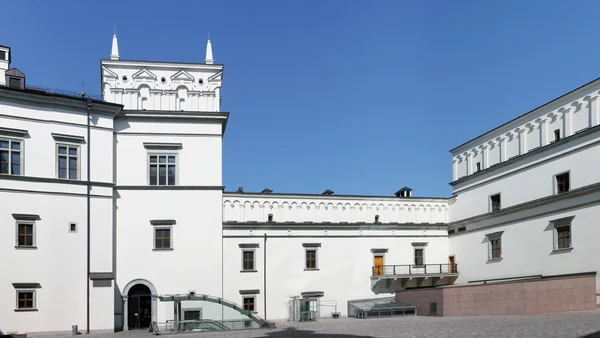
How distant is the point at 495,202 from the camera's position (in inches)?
1564

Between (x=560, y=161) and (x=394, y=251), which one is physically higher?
(x=560, y=161)

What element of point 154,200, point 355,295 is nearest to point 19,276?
point 154,200

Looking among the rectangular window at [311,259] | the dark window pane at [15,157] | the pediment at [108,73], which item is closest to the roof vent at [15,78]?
the dark window pane at [15,157]

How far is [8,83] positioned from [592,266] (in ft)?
96.7

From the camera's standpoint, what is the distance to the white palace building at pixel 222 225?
31.0m

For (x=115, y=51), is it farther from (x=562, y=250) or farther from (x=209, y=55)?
(x=562, y=250)

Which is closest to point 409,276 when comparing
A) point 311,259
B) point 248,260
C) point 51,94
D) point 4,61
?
point 311,259

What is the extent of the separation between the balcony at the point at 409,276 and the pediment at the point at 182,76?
16498 millimetres

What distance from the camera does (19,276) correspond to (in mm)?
30219

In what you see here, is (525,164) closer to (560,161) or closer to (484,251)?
(560,161)

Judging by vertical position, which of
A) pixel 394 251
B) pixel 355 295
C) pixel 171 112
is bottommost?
pixel 355 295

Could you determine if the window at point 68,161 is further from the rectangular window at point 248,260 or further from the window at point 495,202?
the window at point 495,202

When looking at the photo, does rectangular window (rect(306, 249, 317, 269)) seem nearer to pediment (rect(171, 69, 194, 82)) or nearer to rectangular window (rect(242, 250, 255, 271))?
rectangular window (rect(242, 250, 255, 271))

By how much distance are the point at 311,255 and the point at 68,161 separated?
15756 millimetres
